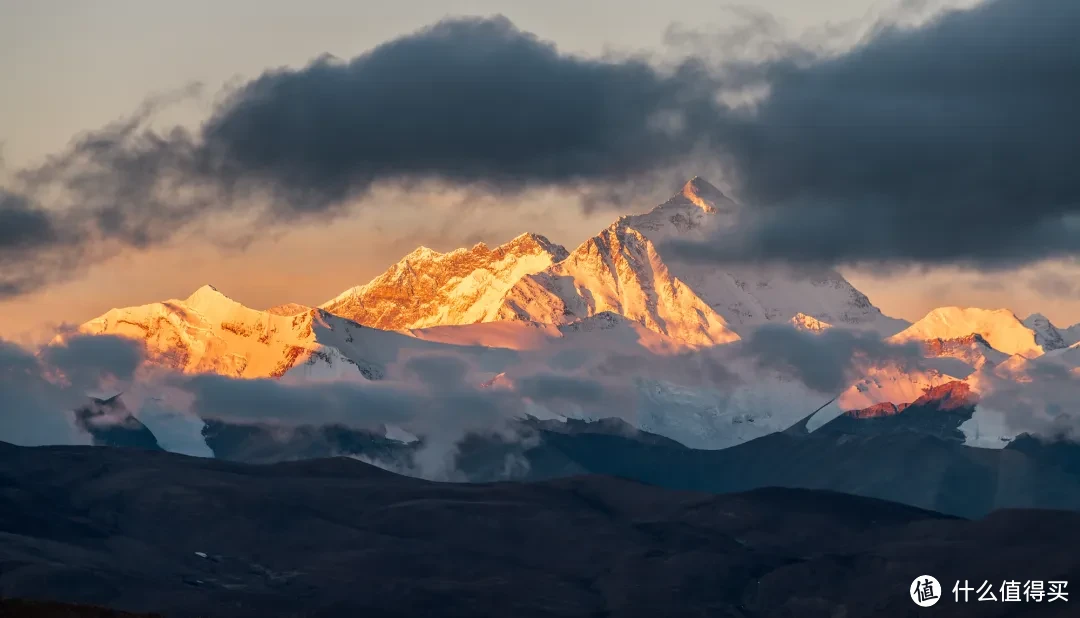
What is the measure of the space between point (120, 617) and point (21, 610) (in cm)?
908

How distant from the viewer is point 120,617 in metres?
188

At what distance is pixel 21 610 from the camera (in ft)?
613
